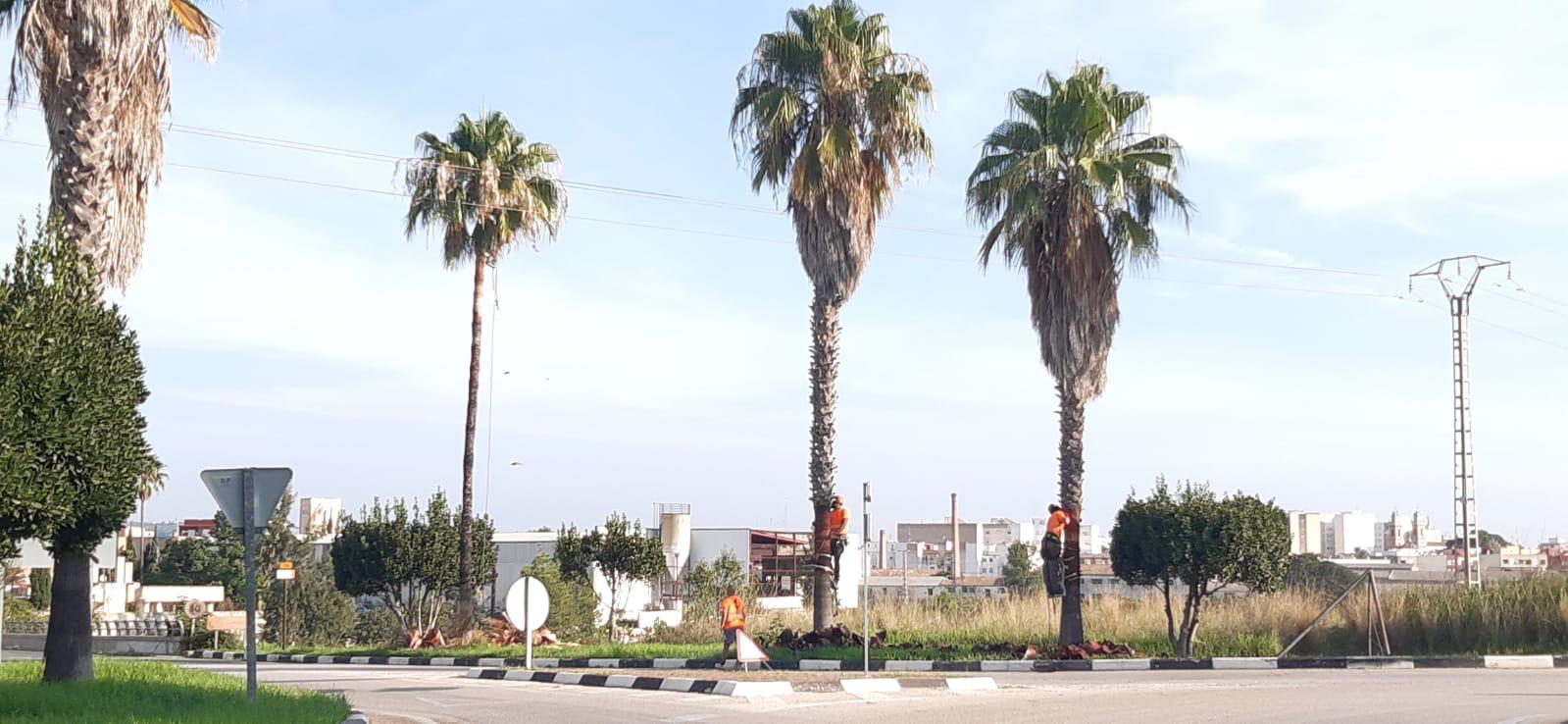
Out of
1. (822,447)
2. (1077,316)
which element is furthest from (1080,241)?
(822,447)

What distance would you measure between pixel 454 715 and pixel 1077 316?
1541 cm

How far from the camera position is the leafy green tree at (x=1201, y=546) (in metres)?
26.8

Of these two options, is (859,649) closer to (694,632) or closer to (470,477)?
(694,632)

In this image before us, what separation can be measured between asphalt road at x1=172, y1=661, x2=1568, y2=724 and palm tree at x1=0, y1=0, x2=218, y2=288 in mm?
6524

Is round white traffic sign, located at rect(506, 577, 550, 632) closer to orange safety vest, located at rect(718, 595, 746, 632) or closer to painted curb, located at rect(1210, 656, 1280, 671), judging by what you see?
orange safety vest, located at rect(718, 595, 746, 632)

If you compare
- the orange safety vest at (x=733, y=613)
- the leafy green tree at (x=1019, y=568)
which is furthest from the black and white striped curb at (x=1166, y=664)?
the leafy green tree at (x=1019, y=568)

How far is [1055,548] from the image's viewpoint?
27188 mm

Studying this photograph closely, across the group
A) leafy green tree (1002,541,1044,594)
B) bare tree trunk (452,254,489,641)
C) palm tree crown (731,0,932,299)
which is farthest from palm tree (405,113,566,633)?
leafy green tree (1002,541,1044,594)

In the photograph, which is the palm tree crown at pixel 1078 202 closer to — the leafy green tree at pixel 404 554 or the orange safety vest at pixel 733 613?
the orange safety vest at pixel 733 613

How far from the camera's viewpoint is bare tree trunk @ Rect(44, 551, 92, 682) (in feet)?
53.7

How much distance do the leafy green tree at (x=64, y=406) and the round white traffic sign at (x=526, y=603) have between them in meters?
9.59

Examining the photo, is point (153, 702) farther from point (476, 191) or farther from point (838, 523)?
point (476, 191)

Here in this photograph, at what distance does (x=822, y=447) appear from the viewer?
90.3 ft

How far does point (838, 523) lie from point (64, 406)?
50.8ft
